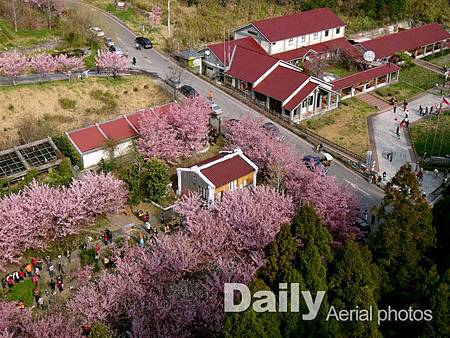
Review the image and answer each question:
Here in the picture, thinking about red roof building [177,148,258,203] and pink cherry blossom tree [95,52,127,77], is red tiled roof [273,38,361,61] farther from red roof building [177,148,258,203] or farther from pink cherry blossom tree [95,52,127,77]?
red roof building [177,148,258,203]

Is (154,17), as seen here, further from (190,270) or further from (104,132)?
(190,270)

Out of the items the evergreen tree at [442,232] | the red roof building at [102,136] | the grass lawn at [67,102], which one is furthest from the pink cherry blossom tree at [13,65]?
the evergreen tree at [442,232]

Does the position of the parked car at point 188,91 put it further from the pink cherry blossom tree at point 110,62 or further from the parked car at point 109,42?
the parked car at point 109,42

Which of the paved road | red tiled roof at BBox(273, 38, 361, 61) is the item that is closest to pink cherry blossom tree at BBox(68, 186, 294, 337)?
the paved road

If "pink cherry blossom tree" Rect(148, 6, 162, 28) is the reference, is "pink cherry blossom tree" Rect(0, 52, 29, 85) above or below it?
above

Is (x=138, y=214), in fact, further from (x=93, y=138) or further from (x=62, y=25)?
(x=62, y=25)

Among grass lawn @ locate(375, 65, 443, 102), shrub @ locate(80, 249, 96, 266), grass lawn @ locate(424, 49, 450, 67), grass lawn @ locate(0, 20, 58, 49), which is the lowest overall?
grass lawn @ locate(424, 49, 450, 67)
